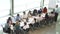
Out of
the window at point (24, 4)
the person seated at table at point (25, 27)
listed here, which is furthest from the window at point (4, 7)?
the person seated at table at point (25, 27)

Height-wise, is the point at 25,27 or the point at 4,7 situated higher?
the point at 4,7

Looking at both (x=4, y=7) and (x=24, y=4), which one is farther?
(x=24, y=4)

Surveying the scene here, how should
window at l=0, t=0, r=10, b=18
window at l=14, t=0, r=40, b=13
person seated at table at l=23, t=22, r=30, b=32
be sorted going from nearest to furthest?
person seated at table at l=23, t=22, r=30, b=32
window at l=0, t=0, r=10, b=18
window at l=14, t=0, r=40, b=13

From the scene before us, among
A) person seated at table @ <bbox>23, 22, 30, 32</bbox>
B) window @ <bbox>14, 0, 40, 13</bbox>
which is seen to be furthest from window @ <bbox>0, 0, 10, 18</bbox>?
person seated at table @ <bbox>23, 22, 30, 32</bbox>

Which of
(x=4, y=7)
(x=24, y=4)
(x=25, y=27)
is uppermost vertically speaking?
(x=24, y=4)

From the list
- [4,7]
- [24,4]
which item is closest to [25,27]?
[4,7]

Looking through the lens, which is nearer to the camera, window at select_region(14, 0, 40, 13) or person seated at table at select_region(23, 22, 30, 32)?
person seated at table at select_region(23, 22, 30, 32)

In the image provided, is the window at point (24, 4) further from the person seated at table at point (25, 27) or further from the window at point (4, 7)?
the person seated at table at point (25, 27)

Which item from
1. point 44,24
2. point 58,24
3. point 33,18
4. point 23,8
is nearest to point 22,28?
point 33,18

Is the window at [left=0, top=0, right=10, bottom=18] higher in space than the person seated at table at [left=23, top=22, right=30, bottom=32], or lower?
higher

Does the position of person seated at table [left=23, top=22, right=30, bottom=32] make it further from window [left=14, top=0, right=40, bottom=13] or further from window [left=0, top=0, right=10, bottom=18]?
window [left=14, top=0, right=40, bottom=13]

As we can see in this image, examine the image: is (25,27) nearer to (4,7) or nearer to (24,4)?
(4,7)

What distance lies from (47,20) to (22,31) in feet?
6.42

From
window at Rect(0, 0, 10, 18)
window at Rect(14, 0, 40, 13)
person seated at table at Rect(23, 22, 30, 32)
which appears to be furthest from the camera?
window at Rect(14, 0, 40, 13)
